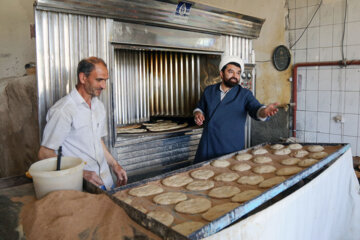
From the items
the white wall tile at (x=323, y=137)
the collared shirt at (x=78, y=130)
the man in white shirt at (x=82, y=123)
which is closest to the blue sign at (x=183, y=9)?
the man in white shirt at (x=82, y=123)

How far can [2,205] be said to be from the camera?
127cm

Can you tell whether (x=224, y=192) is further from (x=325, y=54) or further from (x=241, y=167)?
(x=325, y=54)

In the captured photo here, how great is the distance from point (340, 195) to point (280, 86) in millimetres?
2760

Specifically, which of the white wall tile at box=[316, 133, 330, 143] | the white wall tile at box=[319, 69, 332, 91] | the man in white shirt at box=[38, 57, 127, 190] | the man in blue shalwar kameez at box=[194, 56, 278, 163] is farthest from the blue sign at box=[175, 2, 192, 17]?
the white wall tile at box=[316, 133, 330, 143]

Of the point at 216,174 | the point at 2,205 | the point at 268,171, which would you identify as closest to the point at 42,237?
the point at 2,205

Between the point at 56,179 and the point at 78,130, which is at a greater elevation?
the point at 78,130

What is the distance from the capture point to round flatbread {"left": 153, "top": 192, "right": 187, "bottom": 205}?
5.01 ft

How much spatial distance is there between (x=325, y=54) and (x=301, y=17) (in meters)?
0.69

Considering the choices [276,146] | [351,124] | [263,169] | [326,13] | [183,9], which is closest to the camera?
[263,169]

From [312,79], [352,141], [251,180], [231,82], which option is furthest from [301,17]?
[251,180]

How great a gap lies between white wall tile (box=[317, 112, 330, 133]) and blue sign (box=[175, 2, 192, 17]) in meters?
2.50

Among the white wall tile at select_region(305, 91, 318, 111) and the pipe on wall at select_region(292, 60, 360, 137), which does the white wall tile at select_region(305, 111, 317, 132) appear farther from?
the pipe on wall at select_region(292, 60, 360, 137)

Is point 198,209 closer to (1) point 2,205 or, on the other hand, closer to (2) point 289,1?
(1) point 2,205

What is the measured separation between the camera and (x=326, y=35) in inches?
156
